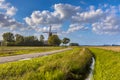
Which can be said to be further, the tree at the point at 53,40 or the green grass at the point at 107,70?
the tree at the point at 53,40

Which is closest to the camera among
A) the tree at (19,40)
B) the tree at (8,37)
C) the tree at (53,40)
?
the tree at (19,40)

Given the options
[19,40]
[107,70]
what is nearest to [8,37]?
[19,40]

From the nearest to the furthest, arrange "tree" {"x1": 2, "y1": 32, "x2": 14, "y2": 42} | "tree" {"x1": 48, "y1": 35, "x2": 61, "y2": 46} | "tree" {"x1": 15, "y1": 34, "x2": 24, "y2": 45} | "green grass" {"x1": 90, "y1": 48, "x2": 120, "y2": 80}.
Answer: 1. "green grass" {"x1": 90, "y1": 48, "x2": 120, "y2": 80}
2. "tree" {"x1": 15, "y1": 34, "x2": 24, "y2": 45}
3. "tree" {"x1": 2, "y1": 32, "x2": 14, "y2": 42}
4. "tree" {"x1": 48, "y1": 35, "x2": 61, "y2": 46}

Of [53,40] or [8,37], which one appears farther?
[53,40]

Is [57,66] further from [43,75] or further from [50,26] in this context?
[50,26]

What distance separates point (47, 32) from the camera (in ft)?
537

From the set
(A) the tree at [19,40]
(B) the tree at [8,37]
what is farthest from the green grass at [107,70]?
(B) the tree at [8,37]

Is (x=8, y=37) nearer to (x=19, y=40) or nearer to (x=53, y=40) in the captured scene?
(x=19, y=40)

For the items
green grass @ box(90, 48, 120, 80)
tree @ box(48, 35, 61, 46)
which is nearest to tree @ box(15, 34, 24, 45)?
tree @ box(48, 35, 61, 46)

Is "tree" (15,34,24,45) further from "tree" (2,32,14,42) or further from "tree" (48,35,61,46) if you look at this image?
"tree" (48,35,61,46)

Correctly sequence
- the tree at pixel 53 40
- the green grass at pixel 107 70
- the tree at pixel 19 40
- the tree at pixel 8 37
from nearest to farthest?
the green grass at pixel 107 70
the tree at pixel 19 40
the tree at pixel 8 37
the tree at pixel 53 40

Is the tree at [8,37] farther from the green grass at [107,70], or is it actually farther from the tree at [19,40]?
the green grass at [107,70]

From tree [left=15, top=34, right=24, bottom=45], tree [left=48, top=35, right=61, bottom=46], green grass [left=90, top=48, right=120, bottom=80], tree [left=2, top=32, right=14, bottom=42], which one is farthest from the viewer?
tree [left=48, top=35, right=61, bottom=46]

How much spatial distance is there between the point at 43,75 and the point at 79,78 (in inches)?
142
